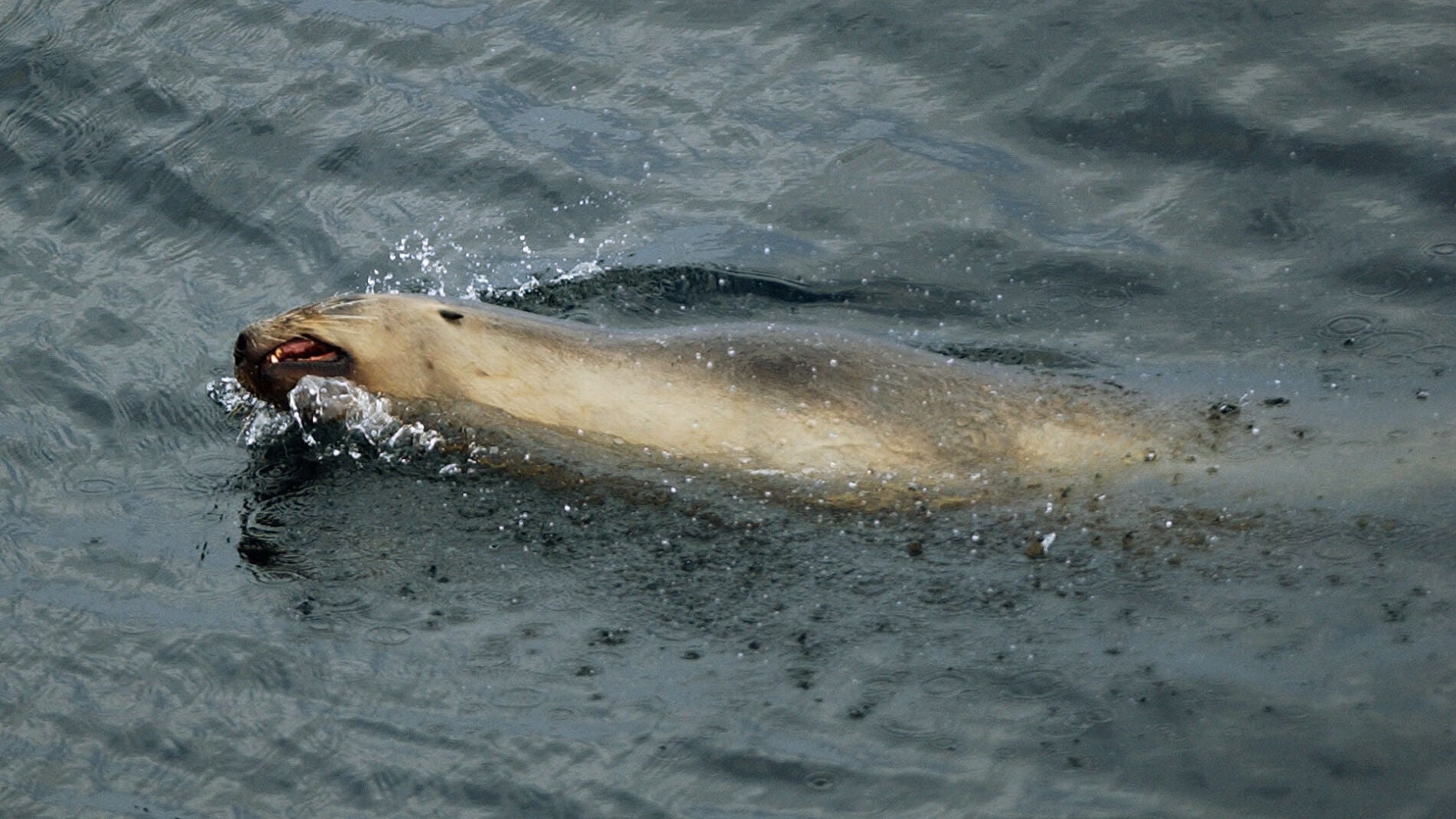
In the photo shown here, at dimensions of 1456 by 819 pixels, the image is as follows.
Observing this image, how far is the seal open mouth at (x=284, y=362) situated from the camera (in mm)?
7883

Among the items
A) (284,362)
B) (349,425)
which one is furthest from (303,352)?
(349,425)

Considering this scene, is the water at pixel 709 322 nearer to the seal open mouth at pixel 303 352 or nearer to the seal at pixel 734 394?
the seal at pixel 734 394

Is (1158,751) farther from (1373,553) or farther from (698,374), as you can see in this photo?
(698,374)

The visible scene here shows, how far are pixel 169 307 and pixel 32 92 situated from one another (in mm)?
3548

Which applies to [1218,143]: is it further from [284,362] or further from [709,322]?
[284,362]

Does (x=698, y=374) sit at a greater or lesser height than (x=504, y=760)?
greater

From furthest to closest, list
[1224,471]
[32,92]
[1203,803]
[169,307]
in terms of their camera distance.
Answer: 1. [32,92]
2. [169,307]
3. [1224,471]
4. [1203,803]

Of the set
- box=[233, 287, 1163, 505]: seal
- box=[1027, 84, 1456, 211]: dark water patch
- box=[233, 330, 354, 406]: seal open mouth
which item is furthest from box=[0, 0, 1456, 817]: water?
box=[233, 330, 354, 406]: seal open mouth

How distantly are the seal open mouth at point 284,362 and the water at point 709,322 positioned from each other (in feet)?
1.45

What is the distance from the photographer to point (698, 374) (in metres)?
7.76

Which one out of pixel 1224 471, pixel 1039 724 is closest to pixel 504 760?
pixel 1039 724

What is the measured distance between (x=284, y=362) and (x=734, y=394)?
2.10 meters

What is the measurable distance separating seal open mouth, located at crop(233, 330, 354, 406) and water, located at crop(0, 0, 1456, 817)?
0.44m

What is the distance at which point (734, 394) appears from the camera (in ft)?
25.2
